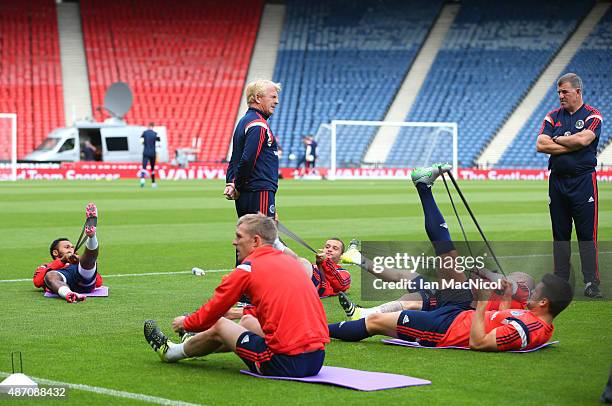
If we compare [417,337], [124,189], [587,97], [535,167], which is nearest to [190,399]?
[417,337]

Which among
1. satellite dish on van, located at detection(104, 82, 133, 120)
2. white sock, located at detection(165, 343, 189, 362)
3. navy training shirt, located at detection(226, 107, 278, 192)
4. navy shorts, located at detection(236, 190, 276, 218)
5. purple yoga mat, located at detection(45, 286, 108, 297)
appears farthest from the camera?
satellite dish on van, located at detection(104, 82, 133, 120)

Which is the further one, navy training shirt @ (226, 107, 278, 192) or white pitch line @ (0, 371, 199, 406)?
navy training shirt @ (226, 107, 278, 192)

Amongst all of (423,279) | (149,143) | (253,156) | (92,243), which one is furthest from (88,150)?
(423,279)

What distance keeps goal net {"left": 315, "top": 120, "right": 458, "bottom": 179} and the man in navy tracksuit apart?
34308mm

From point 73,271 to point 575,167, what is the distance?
5.25 metres

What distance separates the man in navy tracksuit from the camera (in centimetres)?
1062

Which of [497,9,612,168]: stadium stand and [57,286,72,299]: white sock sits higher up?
[497,9,612,168]: stadium stand

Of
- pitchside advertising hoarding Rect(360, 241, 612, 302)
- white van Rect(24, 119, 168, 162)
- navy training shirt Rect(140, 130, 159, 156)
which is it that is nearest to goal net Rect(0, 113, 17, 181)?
white van Rect(24, 119, 168, 162)

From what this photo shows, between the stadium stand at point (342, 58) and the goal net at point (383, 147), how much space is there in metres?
2.94

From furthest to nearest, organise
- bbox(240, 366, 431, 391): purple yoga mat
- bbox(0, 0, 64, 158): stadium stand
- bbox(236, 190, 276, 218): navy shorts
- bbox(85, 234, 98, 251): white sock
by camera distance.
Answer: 1. bbox(0, 0, 64, 158): stadium stand
2. bbox(85, 234, 98, 251): white sock
3. bbox(236, 190, 276, 218): navy shorts
4. bbox(240, 366, 431, 391): purple yoga mat

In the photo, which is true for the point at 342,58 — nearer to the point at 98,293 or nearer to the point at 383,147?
the point at 383,147

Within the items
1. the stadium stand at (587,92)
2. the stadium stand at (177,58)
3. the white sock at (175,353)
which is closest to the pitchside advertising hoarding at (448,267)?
the white sock at (175,353)

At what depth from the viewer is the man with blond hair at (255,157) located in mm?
9516

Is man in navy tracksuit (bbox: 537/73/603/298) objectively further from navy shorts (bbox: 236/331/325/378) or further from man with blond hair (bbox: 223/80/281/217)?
navy shorts (bbox: 236/331/325/378)
